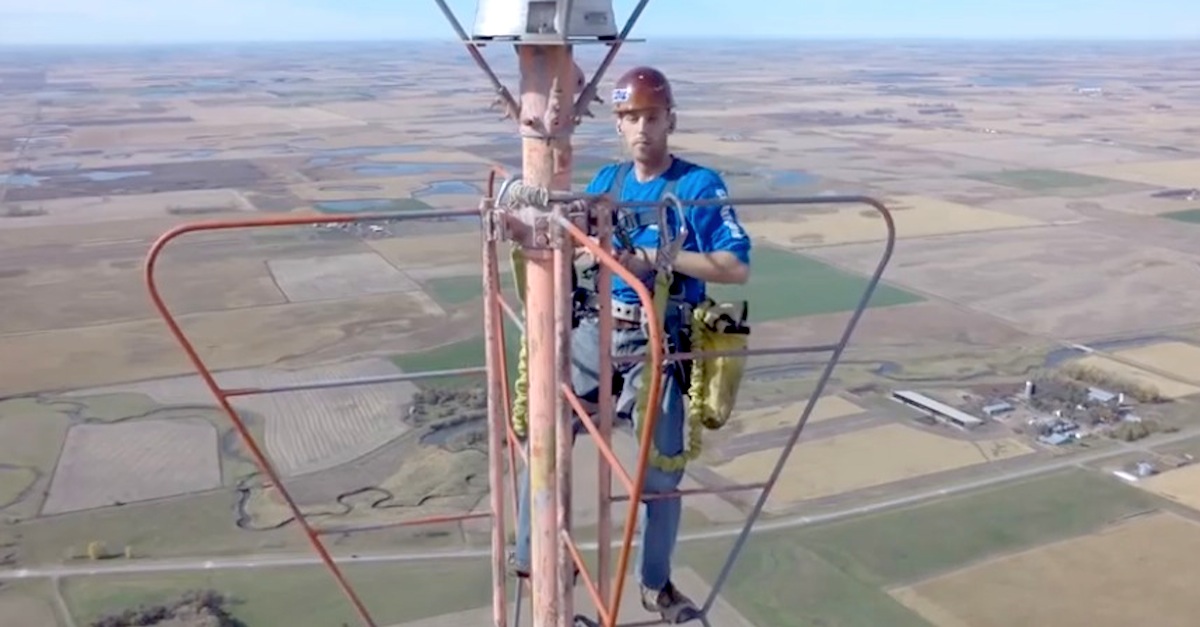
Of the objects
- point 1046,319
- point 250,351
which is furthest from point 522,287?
point 1046,319

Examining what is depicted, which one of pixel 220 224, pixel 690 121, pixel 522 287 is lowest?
pixel 690 121

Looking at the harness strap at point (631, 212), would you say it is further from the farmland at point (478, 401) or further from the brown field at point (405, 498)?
the brown field at point (405, 498)

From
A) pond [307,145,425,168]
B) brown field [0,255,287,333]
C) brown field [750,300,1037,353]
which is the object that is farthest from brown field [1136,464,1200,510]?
pond [307,145,425,168]

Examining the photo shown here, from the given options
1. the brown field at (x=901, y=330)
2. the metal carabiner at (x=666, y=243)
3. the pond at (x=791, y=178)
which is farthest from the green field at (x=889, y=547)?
the pond at (x=791, y=178)

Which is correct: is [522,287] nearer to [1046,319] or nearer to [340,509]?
[340,509]

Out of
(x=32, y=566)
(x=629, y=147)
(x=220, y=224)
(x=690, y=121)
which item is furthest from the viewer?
(x=690, y=121)

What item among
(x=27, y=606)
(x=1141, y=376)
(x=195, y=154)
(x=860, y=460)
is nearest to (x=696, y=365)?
(x=27, y=606)

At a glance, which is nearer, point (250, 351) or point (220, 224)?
point (220, 224)
